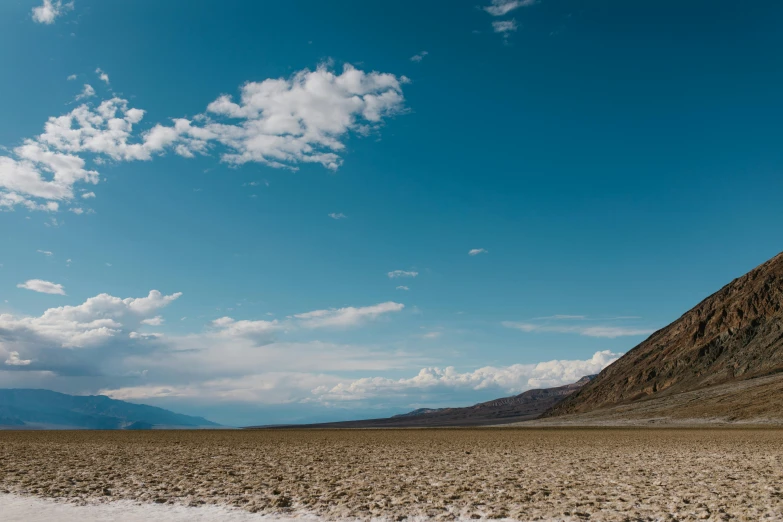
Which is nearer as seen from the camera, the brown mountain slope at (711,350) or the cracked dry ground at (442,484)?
the cracked dry ground at (442,484)

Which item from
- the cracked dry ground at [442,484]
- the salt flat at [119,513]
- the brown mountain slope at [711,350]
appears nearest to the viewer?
the salt flat at [119,513]

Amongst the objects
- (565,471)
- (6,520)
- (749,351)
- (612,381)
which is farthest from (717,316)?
(6,520)

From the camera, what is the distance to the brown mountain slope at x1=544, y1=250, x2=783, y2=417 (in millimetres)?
103500

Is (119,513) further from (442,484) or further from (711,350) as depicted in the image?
(711,350)

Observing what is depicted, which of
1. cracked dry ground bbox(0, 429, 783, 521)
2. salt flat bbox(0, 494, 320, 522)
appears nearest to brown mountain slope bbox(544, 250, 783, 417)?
cracked dry ground bbox(0, 429, 783, 521)

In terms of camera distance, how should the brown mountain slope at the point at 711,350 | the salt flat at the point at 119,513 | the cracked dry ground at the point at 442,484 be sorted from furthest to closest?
the brown mountain slope at the point at 711,350
the cracked dry ground at the point at 442,484
the salt flat at the point at 119,513

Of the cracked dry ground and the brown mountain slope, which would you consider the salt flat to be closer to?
the cracked dry ground

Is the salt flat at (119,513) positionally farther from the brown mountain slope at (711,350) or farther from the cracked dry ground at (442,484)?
the brown mountain slope at (711,350)

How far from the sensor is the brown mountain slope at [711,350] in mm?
103500

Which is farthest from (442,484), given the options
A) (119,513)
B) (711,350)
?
(711,350)

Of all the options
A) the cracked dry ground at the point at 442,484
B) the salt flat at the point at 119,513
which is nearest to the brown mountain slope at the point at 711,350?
the cracked dry ground at the point at 442,484

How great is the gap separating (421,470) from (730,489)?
33.1ft

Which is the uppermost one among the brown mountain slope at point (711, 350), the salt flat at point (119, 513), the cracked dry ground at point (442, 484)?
the brown mountain slope at point (711, 350)

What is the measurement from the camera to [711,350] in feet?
371
